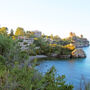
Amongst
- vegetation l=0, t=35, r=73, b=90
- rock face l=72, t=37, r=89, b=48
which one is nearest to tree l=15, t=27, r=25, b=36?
rock face l=72, t=37, r=89, b=48

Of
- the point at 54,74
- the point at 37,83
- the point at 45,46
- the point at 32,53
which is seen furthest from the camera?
the point at 45,46

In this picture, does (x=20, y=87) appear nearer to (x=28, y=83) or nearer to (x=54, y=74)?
(x=28, y=83)

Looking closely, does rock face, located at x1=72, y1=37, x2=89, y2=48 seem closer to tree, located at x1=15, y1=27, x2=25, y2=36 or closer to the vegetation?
tree, located at x1=15, y1=27, x2=25, y2=36

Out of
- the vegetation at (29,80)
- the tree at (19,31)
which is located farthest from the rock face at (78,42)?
the vegetation at (29,80)

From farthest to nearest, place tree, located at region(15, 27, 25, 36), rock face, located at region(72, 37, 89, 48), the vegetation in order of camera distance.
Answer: rock face, located at region(72, 37, 89, 48) → tree, located at region(15, 27, 25, 36) → the vegetation

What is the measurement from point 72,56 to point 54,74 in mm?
22871

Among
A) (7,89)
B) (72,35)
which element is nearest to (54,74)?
(7,89)

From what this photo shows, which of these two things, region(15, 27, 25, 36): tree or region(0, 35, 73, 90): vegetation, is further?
region(15, 27, 25, 36): tree

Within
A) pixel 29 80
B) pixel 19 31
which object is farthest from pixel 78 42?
pixel 29 80

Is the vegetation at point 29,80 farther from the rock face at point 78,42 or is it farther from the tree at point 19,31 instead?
the rock face at point 78,42

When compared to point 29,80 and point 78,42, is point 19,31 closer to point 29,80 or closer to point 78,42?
point 78,42

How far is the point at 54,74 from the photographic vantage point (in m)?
2.59

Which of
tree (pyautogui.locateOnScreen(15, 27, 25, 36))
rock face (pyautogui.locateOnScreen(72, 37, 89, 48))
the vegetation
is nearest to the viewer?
the vegetation

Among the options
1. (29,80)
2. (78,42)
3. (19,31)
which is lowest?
(29,80)
